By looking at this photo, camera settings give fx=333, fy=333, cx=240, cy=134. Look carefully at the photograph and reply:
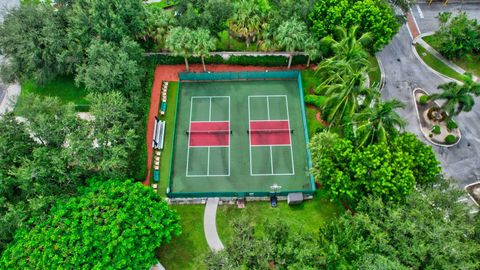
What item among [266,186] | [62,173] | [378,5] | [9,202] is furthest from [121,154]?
[378,5]

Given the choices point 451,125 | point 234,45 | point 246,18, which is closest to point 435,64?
point 451,125

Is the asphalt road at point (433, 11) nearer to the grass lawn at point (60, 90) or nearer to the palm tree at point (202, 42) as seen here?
the palm tree at point (202, 42)

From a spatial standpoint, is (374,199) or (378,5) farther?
(378,5)

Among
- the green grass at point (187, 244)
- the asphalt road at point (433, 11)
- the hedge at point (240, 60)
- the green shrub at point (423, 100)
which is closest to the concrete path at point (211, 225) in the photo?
the green grass at point (187, 244)

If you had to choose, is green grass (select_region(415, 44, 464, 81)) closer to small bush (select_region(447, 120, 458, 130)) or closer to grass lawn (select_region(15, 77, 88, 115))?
small bush (select_region(447, 120, 458, 130))

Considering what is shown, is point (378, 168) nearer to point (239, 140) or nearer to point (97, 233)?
point (239, 140)

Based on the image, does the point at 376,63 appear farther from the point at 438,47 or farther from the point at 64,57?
the point at 64,57

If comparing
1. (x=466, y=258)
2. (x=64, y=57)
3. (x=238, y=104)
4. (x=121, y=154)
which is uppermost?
(x=64, y=57)
